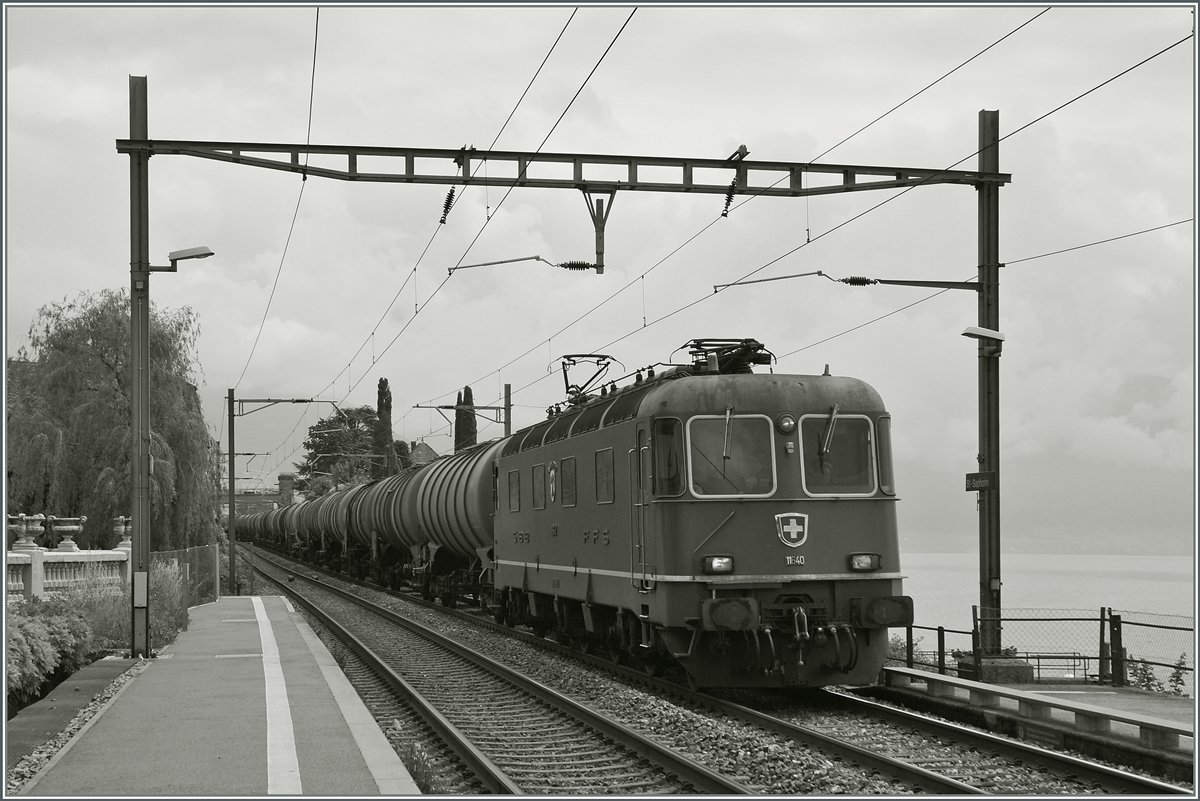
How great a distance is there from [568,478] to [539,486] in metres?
1.82

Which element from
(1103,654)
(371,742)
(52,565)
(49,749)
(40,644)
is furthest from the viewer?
(52,565)

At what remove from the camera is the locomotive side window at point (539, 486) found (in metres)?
17.8

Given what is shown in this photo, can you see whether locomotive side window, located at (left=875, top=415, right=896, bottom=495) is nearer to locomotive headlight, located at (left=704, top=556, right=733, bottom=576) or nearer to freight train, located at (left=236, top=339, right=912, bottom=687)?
freight train, located at (left=236, top=339, right=912, bottom=687)

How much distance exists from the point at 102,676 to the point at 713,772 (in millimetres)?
8132

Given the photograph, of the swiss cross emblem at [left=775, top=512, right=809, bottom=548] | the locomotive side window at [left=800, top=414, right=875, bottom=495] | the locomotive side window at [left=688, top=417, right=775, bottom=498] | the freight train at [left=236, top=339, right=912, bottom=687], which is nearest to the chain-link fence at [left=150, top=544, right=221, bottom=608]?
the freight train at [left=236, top=339, right=912, bottom=687]

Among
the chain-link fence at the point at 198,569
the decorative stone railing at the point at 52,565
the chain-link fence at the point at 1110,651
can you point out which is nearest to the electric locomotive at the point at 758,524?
the chain-link fence at the point at 1110,651

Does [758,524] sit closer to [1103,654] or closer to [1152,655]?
[1103,654]

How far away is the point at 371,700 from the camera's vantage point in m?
13.6

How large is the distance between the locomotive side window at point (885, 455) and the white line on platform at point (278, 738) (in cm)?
639

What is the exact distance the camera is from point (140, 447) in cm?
1594

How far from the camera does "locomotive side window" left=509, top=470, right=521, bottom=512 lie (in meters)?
19.6

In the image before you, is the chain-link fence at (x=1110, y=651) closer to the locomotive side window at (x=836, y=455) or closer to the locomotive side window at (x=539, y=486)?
the locomotive side window at (x=836, y=455)

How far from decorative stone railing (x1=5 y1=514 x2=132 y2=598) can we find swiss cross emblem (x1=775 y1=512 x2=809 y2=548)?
33.5ft

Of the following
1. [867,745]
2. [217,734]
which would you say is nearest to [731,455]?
[867,745]
